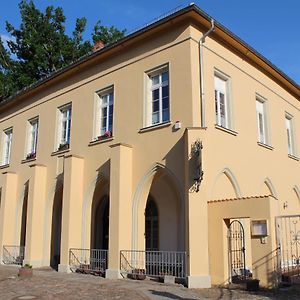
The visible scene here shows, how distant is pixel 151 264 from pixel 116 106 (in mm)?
5786

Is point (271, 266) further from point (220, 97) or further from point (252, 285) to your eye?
point (220, 97)

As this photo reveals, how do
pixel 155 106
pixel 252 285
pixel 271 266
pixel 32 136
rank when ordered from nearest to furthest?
pixel 252 285
pixel 271 266
pixel 155 106
pixel 32 136

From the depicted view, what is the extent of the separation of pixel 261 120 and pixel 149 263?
7.54m

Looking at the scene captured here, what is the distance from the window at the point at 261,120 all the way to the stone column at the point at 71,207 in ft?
23.3

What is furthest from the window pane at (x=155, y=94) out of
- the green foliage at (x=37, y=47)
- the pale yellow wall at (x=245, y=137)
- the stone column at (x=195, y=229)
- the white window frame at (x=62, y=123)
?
the green foliage at (x=37, y=47)

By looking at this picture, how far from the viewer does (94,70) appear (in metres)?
17.3

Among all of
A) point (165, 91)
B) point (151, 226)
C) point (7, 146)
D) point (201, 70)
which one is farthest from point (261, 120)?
point (7, 146)

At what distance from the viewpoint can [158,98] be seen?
1472cm

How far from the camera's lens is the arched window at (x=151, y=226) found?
16.3 metres

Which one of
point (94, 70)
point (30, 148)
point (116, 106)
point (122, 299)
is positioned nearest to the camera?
point (122, 299)

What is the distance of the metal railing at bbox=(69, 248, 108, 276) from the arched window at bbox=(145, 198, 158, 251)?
1.82m

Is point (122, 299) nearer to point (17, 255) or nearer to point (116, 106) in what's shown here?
point (116, 106)

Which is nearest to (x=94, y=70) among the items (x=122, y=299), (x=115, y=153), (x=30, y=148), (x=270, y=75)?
(x=115, y=153)

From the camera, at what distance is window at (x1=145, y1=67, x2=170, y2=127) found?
14402 millimetres
